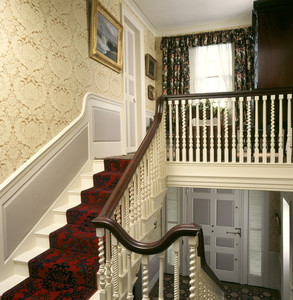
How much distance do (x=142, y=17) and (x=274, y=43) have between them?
8.63ft

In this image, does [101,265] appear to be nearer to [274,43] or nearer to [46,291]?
[46,291]

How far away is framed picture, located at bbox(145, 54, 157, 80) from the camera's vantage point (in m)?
5.61

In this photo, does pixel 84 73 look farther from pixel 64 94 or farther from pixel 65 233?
pixel 65 233

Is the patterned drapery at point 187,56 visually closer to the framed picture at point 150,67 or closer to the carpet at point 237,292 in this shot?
the framed picture at point 150,67

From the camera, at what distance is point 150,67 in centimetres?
582

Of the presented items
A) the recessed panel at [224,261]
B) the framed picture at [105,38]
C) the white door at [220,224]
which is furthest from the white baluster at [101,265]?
the recessed panel at [224,261]

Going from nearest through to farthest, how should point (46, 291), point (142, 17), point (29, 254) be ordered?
1. point (46, 291)
2. point (29, 254)
3. point (142, 17)

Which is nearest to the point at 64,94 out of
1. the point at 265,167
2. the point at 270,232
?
the point at 265,167

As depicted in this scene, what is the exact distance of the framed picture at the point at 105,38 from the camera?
11.9 feet

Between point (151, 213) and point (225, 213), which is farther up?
point (151, 213)

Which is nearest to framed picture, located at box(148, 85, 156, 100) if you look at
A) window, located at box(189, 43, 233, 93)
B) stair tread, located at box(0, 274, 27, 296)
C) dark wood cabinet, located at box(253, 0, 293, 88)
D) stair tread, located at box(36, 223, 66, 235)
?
window, located at box(189, 43, 233, 93)

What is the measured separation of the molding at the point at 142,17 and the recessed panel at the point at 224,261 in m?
5.36

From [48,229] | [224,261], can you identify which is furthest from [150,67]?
[224,261]

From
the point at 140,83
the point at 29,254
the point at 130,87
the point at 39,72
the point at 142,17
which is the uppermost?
the point at 142,17
